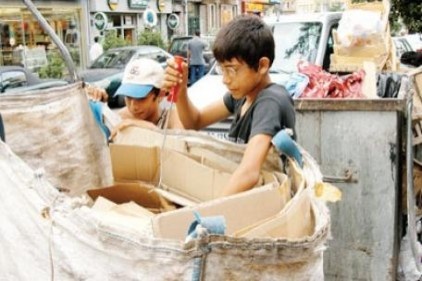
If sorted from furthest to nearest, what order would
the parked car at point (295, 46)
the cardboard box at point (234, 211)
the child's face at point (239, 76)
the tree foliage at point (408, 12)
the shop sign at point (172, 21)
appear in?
1. the shop sign at point (172, 21)
2. the tree foliage at point (408, 12)
3. the parked car at point (295, 46)
4. the child's face at point (239, 76)
5. the cardboard box at point (234, 211)

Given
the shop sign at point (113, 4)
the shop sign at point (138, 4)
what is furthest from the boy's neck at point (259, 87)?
the shop sign at point (138, 4)

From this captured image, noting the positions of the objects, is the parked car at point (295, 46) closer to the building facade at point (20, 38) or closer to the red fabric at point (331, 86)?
the red fabric at point (331, 86)

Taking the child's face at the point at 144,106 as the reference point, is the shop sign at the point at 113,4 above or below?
above

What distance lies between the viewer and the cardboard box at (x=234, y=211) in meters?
1.63

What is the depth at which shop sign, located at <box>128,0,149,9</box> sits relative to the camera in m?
27.5

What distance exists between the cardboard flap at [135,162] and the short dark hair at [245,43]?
46 cm

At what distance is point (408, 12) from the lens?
37.1ft

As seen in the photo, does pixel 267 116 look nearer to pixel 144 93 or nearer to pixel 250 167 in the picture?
pixel 250 167

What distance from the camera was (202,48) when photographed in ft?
55.7

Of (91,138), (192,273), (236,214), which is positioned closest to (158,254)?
(192,273)

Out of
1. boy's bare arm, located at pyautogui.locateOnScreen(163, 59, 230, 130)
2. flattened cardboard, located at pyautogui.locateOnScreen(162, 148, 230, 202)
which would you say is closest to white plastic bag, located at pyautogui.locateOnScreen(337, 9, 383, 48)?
boy's bare arm, located at pyautogui.locateOnScreen(163, 59, 230, 130)

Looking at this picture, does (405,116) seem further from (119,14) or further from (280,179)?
(119,14)

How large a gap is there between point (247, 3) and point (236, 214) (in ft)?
121

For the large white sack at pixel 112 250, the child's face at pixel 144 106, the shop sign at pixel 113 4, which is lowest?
the large white sack at pixel 112 250
